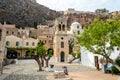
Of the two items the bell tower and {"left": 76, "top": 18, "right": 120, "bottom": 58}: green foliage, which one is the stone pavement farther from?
the bell tower

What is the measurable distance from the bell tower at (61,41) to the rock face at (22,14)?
42204 mm

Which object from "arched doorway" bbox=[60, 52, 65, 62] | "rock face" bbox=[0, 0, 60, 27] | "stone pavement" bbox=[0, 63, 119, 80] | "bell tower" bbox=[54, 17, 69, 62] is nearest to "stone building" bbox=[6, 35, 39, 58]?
"bell tower" bbox=[54, 17, 69, 62]

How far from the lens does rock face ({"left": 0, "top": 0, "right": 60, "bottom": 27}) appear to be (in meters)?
106

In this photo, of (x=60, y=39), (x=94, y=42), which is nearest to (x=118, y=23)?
(x=94, y=42)

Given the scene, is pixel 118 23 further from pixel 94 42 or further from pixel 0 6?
pixel 0 6

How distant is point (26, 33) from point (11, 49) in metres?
26.8

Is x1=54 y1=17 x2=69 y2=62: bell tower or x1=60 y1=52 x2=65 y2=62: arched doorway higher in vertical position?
x1=54 y1=17 x2=69 y2=62: bell tower

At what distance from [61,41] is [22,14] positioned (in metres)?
54.9

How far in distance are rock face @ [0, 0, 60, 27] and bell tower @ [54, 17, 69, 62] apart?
42204 mm

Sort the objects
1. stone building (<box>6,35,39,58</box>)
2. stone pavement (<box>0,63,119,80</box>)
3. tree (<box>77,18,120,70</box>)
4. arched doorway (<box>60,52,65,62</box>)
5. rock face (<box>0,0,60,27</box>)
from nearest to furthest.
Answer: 1. tree (<box>77,18,120,70</box>)
2. stone pavement (<box>0,63,119,80</box>)
3. arched doorway (<box>60,52,65,62</box>)
4. stone building (<box>6,35,39,58</box>)
5. rock face (<box>0,0,60,27</box>)

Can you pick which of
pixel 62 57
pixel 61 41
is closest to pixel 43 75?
pixel 61 41

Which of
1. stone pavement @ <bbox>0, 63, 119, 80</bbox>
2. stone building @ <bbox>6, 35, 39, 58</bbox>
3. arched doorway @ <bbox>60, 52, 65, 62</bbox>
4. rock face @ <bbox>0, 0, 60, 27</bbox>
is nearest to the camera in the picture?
stone pavement @ <bbox>0, 63, 119, 80</bbox>

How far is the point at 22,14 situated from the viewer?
113562mm

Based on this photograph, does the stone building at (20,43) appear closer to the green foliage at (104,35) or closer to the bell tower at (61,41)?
the bell tower at (61,41)
